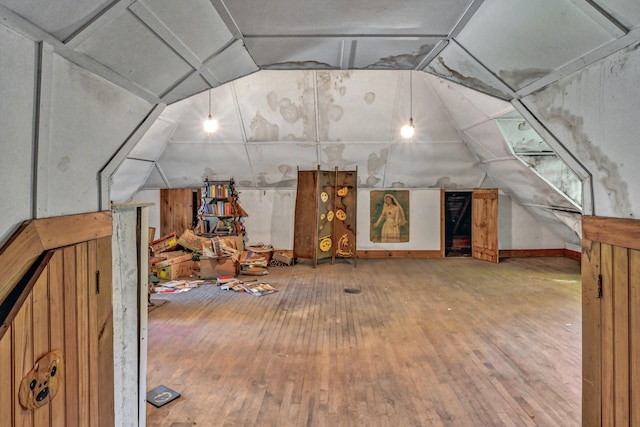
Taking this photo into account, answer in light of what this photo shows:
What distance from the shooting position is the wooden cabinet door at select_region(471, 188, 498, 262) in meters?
7.82

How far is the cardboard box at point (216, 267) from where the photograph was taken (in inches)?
261

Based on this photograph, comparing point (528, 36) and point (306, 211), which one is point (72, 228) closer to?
point (528, 36)

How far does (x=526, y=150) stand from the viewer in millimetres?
5926

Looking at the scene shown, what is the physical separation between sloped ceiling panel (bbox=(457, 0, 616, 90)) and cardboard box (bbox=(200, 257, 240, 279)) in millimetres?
5637

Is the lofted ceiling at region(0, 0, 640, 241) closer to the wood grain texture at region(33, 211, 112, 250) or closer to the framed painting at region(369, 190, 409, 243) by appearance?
the wood grain texture at region(33, 211, 112, 250)

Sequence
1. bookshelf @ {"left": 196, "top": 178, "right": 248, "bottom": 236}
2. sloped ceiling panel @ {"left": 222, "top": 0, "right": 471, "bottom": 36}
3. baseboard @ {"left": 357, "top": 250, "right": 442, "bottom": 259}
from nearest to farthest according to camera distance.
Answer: sloped ceiling panel @ {"left": 222, "top": 0, "right": 471, "bottom": 36} < bookshelf @ {"left": 196, "top": 178, "right": 248, "bottom": 236} < baseboard @ {"left": 357, "top": 250, "right": 442, "bottom": 259}

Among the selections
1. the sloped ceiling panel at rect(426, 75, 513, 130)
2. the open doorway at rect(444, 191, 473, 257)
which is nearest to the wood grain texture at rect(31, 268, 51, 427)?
the sloped ceiling panel at rect(426, 75, 513, 130)

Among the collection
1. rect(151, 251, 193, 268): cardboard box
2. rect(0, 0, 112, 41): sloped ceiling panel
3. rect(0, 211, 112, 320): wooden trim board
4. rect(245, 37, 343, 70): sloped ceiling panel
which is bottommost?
rect(151, 251, 193, 268): cardboard box

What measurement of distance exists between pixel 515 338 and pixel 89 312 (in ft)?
12.6

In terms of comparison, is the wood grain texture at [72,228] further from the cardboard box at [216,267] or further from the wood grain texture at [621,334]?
the cardboard box at [216,267]

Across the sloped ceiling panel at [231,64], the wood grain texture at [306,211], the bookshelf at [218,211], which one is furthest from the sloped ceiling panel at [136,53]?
the bookshelf at [218,211]

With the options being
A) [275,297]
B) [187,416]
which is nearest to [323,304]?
[275,297]

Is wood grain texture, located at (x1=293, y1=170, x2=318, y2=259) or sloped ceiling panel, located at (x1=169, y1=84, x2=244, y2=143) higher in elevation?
sloped ceiling panel, located at (x1=169, y1=84, x2=244, y2=143)

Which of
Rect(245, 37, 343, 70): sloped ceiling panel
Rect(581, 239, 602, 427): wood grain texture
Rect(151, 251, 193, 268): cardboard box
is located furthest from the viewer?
Rect(151, 251, 193, 268): cardboard box
